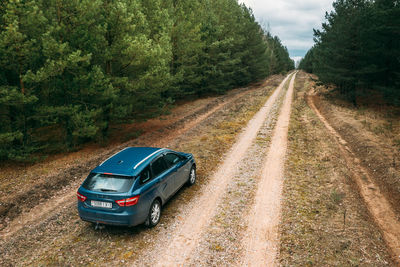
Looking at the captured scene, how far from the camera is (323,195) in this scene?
28.4 feet

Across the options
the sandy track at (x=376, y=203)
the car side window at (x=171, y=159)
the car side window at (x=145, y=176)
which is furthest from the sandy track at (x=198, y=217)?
the sandy track at (x=376, y=203)

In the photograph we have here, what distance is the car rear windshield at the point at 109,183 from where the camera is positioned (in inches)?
243

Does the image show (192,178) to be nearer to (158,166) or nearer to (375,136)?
(158,166)

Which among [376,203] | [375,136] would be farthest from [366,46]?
[376,203]

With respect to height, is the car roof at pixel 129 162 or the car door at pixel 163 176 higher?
the car roof at pixel 129 162

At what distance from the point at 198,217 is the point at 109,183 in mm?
2903

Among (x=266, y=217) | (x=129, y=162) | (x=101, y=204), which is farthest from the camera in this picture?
(x=266, y=217)

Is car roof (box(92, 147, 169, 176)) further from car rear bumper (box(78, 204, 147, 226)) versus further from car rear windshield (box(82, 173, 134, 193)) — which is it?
car rear bumper (box(78, 204, 147, 226))

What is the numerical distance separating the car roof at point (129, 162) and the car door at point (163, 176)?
0.25 meters

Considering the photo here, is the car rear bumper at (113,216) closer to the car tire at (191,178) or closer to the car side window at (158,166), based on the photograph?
the car side window at (158,166)

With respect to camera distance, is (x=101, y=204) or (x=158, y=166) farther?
(x=158, y=166)

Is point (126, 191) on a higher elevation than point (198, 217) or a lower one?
higher

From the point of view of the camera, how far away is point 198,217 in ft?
24.5

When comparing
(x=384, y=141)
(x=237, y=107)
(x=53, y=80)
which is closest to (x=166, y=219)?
(x=53, y=80)
